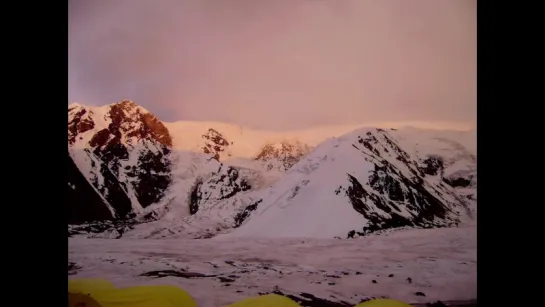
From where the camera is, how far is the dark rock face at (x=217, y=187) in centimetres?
189

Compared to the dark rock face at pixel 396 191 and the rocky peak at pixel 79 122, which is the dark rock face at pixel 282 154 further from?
the rocky peak at pixel 79 122

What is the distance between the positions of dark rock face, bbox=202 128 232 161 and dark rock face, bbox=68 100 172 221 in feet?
0.51

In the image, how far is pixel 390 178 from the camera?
1.91 meters

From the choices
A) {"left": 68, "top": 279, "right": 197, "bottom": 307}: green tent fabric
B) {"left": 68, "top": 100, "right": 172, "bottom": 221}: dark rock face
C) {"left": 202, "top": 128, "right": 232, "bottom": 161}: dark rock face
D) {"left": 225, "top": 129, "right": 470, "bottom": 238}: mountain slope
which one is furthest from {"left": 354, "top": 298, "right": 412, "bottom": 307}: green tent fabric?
{"left": 68, "top": 100, "right": 172, "bottom": 221}: dark rock face

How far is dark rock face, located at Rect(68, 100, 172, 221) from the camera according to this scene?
190 cm

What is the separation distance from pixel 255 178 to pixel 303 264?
415 mm

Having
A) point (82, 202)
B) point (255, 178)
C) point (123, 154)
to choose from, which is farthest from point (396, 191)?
point (82, 202)

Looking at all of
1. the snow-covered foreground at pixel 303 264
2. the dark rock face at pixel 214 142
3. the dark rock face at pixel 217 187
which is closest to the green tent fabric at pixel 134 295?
the snow-covered foreground at pixel 303 264

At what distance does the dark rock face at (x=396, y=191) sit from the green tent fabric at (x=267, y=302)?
453 mm

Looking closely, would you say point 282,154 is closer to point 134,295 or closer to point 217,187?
point 217,187

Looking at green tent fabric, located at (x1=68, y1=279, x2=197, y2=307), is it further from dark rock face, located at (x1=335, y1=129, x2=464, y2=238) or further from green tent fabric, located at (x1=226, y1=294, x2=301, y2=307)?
dark rock face, located at (x1=335, y1=129, x2=464, y2=238)
